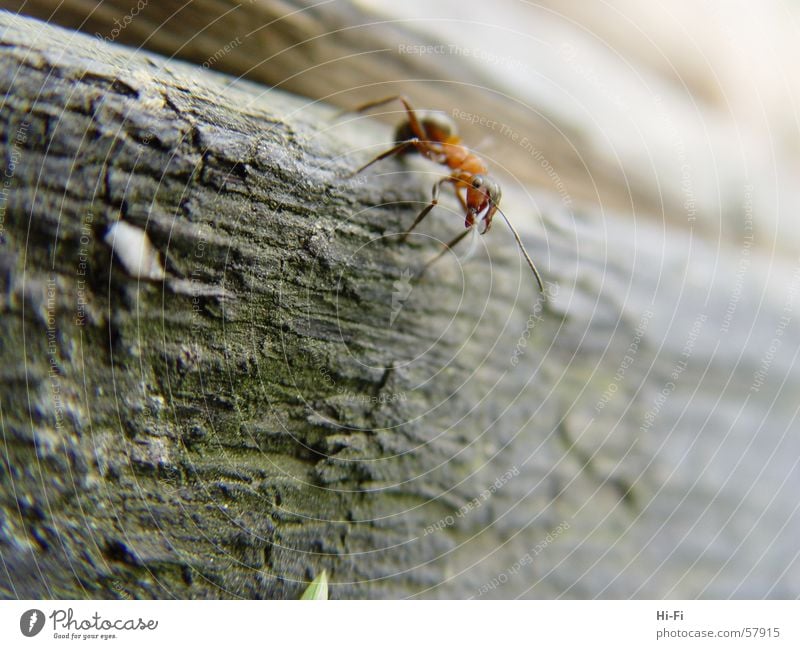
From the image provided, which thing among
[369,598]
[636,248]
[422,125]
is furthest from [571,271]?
[369,598]

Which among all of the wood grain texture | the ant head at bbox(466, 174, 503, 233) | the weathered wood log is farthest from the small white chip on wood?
the ant head at bbox(466, 174, 503, 233)

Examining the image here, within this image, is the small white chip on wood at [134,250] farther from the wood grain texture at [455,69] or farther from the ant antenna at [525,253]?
the ant antenna at [525,253]

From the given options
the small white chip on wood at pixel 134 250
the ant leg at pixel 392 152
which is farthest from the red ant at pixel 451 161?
the small white chip on wood at pixel 134 250

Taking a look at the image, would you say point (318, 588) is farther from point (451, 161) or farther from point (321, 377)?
point (451, 161)

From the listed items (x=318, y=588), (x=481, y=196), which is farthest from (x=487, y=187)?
(x=318, y=588)

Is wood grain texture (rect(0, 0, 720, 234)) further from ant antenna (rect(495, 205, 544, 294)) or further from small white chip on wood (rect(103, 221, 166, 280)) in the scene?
small white chip on wood (rect(103, 221, 166, 280))

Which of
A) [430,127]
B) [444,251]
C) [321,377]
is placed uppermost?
[430,127]
